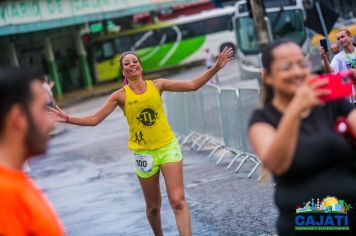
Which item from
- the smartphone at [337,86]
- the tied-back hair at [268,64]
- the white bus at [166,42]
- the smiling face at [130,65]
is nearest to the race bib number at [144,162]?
the smiling face at [130,65]

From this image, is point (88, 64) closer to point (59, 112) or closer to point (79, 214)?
point (79, 214)

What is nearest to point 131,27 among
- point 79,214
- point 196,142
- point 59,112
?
point 196,142

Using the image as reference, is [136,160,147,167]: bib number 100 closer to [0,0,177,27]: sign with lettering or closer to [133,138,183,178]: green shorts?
[133,138,183,178]: green shorts

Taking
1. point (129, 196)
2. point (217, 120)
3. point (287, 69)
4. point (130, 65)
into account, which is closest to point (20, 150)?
point (287, 69)

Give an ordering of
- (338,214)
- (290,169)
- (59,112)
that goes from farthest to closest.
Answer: (59,112)
(338,214)
(290,169)

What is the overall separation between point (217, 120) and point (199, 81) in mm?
7290

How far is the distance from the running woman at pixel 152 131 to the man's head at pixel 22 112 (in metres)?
4.10

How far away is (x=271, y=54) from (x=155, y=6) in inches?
1612

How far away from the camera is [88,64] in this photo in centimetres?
4550

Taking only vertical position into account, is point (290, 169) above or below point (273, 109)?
below

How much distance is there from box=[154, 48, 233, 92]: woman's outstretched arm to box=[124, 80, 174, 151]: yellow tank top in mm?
125

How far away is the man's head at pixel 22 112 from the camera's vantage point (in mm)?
2691

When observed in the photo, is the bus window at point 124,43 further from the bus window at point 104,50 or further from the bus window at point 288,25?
the bus window at point 288,25

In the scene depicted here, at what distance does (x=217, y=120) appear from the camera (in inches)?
559
